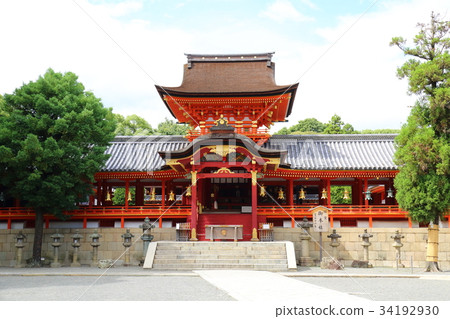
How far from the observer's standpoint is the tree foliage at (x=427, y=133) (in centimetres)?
2005

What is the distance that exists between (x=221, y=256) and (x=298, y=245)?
5.18 meters

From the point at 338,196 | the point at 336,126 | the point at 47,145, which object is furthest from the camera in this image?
the point at 336,126

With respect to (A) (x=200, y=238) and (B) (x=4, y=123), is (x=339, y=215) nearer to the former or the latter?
(A) (x=200, y=238)

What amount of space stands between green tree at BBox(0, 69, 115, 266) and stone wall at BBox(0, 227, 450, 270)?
1.61 meters

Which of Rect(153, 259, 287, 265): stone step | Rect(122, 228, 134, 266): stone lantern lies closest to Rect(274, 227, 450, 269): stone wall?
Rect(153, 259, 287, 265): stone step

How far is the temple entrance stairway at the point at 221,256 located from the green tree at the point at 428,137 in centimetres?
Result: 604

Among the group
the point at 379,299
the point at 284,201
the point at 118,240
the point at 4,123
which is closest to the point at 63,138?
the point at 4,123

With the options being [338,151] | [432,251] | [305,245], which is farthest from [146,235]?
[338,151]

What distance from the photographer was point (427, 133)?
20.2 metres

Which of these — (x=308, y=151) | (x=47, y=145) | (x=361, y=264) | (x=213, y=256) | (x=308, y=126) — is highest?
(x=308, y=126)

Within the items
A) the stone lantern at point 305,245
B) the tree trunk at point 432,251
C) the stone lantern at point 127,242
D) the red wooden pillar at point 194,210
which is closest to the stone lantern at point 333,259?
the stone lantern at point 305,245

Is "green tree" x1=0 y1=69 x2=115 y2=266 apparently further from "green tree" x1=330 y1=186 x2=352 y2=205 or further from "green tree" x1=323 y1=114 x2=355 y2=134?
"green tree" x1=323 y1=114 x2=355 y2=134

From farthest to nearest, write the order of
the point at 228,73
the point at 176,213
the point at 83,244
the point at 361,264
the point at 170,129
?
the point at 170,129
the point at 228,73
the point at 176,213
the point at 83,244
the point at 361,264

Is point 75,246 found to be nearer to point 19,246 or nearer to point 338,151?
point 19,246
